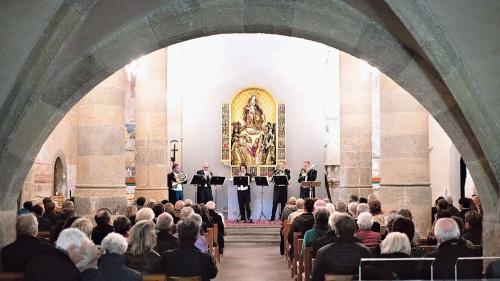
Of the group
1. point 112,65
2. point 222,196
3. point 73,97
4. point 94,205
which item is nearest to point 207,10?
point 112,65

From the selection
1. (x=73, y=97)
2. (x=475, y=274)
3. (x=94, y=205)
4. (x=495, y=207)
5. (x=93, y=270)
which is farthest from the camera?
(x=94, y=205)

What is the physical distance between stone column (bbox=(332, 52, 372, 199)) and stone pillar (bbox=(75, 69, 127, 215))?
19.8 feet

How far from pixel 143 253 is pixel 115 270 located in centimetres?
76

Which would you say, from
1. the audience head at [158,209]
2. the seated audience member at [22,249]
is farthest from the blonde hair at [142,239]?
the audience head at [158,209]

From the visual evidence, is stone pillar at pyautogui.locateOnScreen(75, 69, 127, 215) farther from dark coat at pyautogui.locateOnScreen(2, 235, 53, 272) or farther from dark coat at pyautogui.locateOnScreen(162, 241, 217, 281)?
dark coat at pyautogui.locateOnScreen(162, 241, 217, 281)

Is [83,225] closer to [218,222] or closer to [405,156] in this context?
[405,156]

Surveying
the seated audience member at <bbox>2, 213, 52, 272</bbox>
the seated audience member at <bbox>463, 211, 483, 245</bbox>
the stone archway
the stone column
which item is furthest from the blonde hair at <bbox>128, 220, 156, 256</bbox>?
the stone column

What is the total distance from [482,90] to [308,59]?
1628 centimetres

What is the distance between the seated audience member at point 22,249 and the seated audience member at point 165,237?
128cm

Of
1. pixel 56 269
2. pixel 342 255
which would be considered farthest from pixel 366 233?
pixel 56 269

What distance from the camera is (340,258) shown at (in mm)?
5824

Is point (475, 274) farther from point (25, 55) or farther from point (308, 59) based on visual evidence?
point (308, 59)

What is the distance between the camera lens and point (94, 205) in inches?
430

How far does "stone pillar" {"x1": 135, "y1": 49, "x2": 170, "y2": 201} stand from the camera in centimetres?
1561
